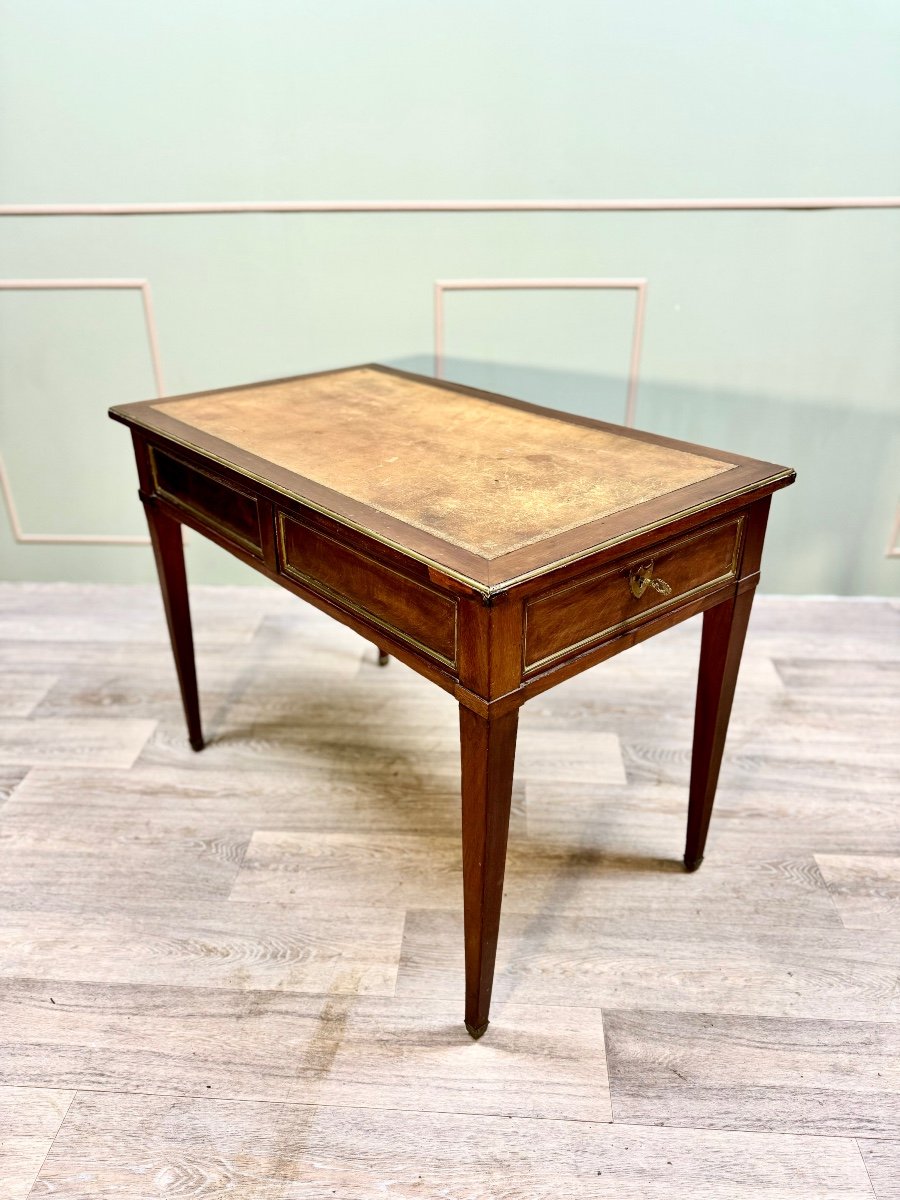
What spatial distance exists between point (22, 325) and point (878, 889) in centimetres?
272

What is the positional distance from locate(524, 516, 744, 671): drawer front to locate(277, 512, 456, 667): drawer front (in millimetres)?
126

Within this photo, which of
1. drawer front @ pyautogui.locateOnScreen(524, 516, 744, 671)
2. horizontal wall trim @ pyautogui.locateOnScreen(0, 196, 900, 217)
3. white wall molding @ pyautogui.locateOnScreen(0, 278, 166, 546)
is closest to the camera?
drawer front @ pyautogui.locateOnScreen(524, 516, 744, 671)

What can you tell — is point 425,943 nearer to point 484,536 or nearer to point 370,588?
point 370,588

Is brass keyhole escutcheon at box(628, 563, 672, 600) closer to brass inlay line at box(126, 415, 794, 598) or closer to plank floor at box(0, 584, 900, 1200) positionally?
brass inlay line at box(126, 415, 794, 598)

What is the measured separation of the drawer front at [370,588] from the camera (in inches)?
47.8

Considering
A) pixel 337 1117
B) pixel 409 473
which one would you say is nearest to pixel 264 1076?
pixel 337 1117

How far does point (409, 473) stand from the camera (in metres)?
1.43

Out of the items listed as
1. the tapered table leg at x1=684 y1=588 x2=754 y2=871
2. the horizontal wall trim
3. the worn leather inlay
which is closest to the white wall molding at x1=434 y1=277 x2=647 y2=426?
the horizontal wall trim

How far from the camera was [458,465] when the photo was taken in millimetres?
1458

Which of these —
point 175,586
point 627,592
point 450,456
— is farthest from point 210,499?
point 627,592

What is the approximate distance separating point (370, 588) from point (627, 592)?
38 cm

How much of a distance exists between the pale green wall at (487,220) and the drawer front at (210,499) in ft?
3.09

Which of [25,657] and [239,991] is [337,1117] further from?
[25,657]

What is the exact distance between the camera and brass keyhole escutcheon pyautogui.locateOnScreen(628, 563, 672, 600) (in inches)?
50.1
